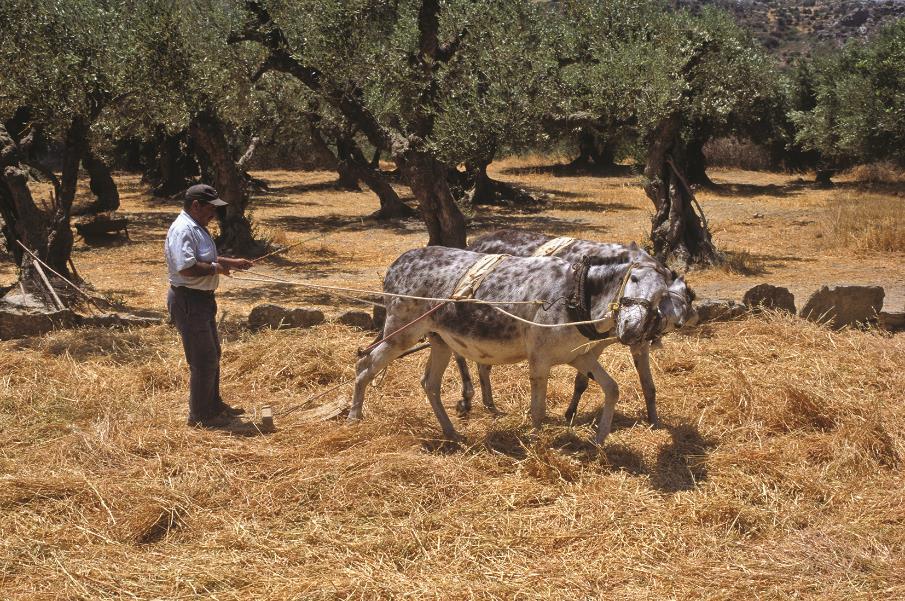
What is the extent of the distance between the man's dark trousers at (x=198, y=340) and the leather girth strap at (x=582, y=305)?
3.34m

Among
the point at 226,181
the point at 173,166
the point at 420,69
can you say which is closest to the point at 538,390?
the point at 420,69

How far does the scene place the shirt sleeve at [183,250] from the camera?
8055 millimetres

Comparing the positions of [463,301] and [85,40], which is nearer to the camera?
[463,301]

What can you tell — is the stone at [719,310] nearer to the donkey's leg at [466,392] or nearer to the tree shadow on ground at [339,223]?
the donkey's leg at [466,392]

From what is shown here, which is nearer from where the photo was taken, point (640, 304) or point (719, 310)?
point (640, 304)

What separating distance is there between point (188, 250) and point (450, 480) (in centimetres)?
310

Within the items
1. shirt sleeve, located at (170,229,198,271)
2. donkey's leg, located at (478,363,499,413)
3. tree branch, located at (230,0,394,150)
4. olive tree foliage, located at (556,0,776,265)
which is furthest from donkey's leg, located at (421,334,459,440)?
olive tree foliage, located at (556,0,776,265)

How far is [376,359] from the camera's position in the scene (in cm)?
855

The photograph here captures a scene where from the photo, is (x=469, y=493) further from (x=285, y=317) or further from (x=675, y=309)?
(x=285, y=317)

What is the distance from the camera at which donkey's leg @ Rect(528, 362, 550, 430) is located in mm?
7715

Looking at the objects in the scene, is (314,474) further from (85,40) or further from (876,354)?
(85,40)

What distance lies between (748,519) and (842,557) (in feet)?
2.45

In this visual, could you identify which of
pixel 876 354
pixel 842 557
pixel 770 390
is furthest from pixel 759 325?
pixel 842 557

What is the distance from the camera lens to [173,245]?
26.6 feet
